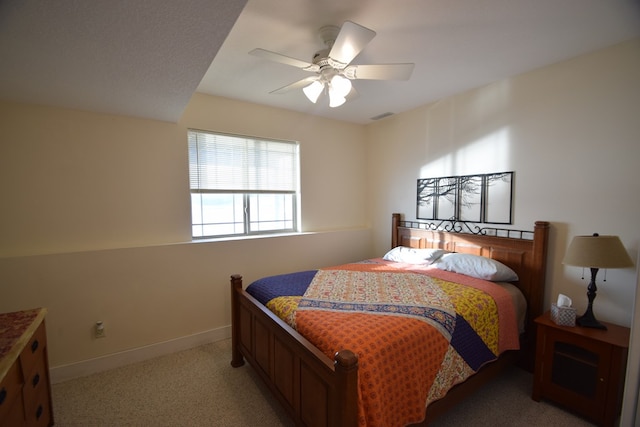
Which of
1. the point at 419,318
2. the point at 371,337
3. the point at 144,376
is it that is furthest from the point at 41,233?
the point at 419,318

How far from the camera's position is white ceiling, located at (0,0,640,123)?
124 centimetres

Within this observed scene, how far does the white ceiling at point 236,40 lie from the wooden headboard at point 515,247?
149 cm

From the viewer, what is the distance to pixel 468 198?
9.82 feet

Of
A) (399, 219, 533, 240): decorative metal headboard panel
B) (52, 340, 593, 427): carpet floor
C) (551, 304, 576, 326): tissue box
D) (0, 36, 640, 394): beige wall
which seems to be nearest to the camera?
(52, 340, 593, 427): carpet floor

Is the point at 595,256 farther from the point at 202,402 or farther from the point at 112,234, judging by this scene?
the point at 112,234

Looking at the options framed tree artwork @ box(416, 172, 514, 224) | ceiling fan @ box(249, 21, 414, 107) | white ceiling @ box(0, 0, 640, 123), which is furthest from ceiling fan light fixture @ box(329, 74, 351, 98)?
framed tree artwork @ box(416, 172, 514, 224)

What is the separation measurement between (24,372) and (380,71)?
2.68 meters

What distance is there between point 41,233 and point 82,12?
1.98 metres

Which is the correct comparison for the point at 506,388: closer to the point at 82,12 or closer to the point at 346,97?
the point at 346,97

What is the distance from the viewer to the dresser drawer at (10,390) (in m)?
1.15

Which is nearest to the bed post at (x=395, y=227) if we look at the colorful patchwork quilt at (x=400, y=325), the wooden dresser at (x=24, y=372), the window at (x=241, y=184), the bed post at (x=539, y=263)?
the colorful patchwork quilt at (x=400, y=325)

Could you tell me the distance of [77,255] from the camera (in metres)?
2.30

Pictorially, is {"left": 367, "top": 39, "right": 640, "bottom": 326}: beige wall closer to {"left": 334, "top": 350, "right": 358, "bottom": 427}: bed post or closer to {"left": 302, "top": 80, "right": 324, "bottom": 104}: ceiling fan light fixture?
{"left": 302, "top": 80, "right": 324, "bottom": 104}: ceiling fan light fixture

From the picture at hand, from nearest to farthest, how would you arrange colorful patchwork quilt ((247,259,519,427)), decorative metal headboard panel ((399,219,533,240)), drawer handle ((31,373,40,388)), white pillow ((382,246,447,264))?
colorful patchwork quilt ((247,259,519,427)), drawer handle ((31,373,40,388)), decorative metal headboard panel ((399,219,533,240)), white pillow ((382,246,447,264))
